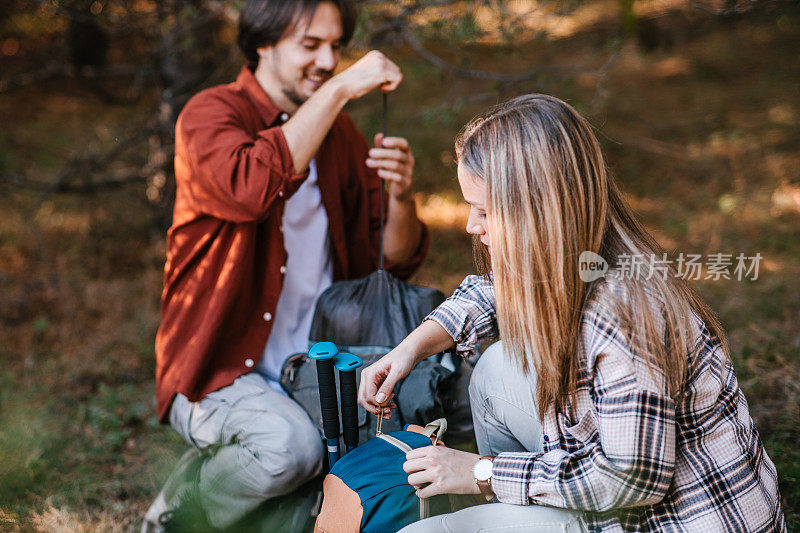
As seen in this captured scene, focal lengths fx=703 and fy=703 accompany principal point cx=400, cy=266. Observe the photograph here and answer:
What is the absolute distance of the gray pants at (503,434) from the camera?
60.1 inches

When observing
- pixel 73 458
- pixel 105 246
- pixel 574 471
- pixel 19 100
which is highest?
pixel 19 100

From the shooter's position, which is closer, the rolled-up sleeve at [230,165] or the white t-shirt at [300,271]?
the rolled-up sleeve at [230,165]

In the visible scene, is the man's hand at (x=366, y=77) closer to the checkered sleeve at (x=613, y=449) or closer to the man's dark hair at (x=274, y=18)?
the man's dark hair at (x=274, y=18)

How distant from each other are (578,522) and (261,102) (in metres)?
1.72

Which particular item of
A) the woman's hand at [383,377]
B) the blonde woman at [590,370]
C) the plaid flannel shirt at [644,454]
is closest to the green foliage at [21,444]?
the woman's hand at [383,377]

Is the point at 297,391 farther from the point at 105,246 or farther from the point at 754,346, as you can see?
the point at 105,246

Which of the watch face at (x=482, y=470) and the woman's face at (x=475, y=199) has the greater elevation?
the woman's face at (x=475, y=199)

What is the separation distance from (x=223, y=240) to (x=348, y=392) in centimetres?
78

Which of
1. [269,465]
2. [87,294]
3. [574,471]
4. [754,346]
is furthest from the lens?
[87,294]

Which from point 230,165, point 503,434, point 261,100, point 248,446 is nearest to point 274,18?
point 261,100

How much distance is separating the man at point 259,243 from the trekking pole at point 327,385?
0.27 m

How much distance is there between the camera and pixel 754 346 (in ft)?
10.3

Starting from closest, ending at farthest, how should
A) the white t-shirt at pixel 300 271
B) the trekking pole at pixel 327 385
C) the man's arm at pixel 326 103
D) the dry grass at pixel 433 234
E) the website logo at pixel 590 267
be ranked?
the website logo at pixel 590 267 → the trekking pole at pixel 327 385 → the man's arm at pixel 326 103 → the white t-shirt at pixel 300 271 → the dry grass at pixel 433 234

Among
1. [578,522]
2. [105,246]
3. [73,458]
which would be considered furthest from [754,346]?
[105,246]
